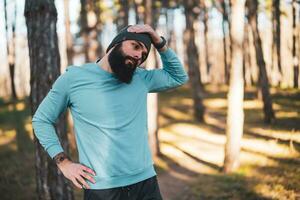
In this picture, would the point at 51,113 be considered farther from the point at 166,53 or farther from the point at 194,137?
the point at 194,137

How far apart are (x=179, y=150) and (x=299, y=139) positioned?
12.9 feet

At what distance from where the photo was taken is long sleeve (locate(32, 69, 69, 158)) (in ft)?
10.2

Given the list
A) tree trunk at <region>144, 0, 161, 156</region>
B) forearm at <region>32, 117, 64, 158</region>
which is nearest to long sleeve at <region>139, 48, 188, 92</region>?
forearm at <region>32, 117, 64, 158</region>

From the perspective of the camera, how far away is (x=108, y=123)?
304cm

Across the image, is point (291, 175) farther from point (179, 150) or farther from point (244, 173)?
point (179, 150)

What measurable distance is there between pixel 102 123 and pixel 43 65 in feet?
11.7

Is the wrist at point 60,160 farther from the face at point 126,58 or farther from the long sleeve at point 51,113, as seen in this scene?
the face at point 126,58

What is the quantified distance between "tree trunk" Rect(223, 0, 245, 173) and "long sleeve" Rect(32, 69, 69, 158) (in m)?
7.43

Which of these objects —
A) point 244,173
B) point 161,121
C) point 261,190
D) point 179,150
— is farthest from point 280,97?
point 261,190

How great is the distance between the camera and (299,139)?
12.4 metres

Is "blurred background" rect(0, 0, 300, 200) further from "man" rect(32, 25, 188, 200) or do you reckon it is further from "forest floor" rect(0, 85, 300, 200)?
"man" rect(32, 25, 188, 200)

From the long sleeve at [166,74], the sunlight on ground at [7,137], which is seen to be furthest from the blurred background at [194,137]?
the long sleeve at [166,74]

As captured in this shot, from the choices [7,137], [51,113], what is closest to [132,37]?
[51,113]

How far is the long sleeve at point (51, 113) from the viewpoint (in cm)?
310
